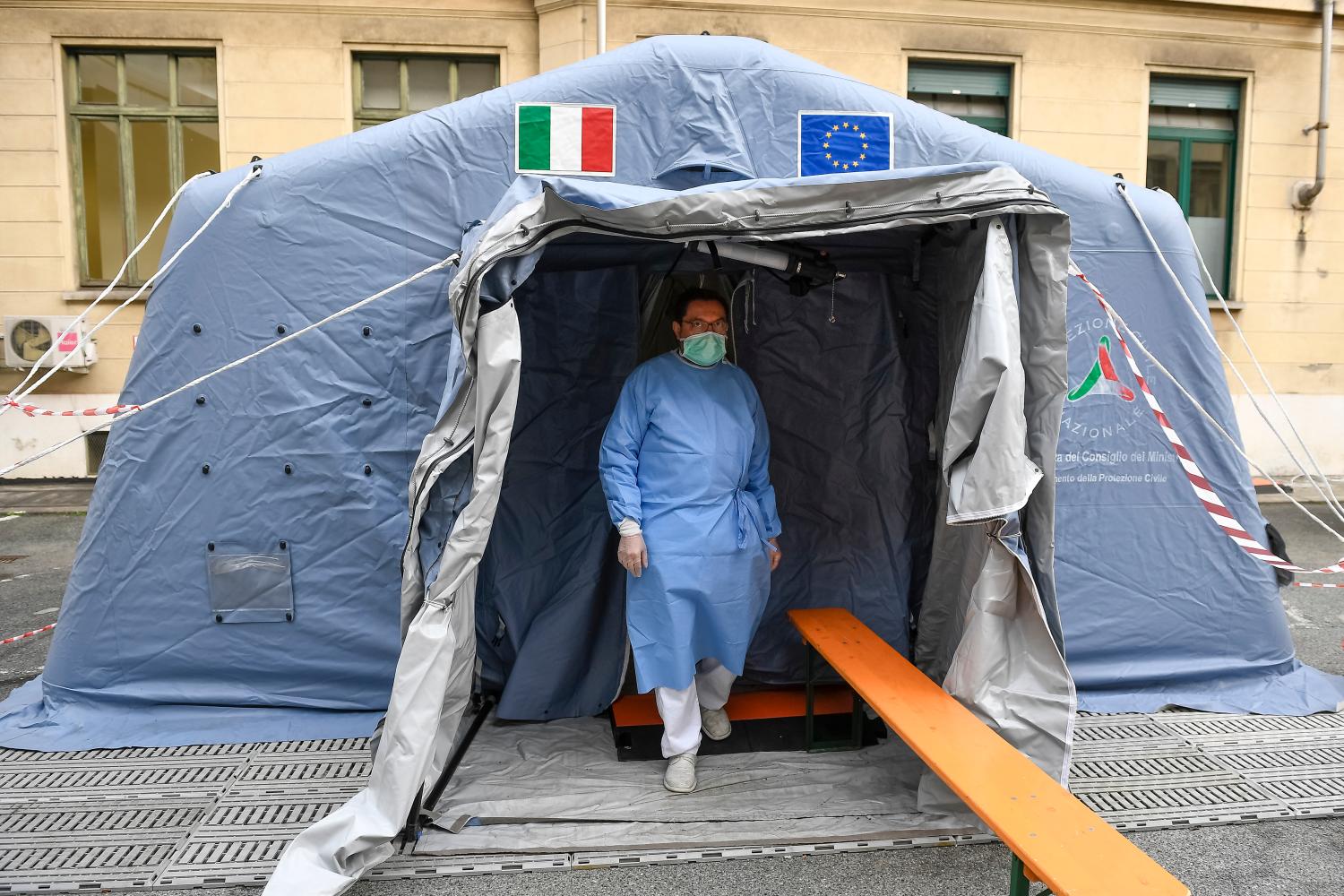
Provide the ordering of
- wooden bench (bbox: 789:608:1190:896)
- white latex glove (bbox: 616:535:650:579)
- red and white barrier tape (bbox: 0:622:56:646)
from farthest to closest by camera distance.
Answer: red and white barrier tape (bbox: 0:622:56:646)
white latex glove (bbox: 616:535:650:579)
wooden bench (bbox: 789:608:1190:896)

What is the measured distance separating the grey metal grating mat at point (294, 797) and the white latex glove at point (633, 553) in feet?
2.62

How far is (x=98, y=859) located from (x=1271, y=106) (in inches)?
388

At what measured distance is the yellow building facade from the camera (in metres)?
7.54

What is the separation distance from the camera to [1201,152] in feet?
27.4

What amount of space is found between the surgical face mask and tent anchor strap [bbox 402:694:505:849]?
58.2 inches

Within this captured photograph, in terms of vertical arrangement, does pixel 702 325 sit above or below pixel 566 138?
below

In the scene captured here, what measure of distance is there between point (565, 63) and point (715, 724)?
6.20 m

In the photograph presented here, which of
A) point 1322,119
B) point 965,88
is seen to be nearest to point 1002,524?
point 965,88

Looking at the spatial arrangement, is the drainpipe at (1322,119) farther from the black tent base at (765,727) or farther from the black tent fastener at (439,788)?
the black tent fastener at (439,788)

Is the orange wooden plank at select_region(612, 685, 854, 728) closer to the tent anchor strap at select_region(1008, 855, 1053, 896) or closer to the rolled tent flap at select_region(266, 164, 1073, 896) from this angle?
the rolled tent flap at select_region(266, 164, 1073, 896)

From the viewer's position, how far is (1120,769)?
294 centimetres

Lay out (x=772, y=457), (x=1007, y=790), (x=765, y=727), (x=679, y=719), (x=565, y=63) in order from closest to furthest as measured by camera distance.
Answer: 1. (x=1007, y=790)
2. (x=679, y=719)
3. (x=765, y=727)
4. (x=772, y=457)
5. (x=565, y=63)

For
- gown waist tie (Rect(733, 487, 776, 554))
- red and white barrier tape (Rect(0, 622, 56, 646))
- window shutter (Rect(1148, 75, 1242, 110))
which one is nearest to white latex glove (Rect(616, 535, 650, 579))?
gown waist tie (Rect(733, 487, 776, 554))

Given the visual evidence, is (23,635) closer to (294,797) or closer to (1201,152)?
(294,797)
